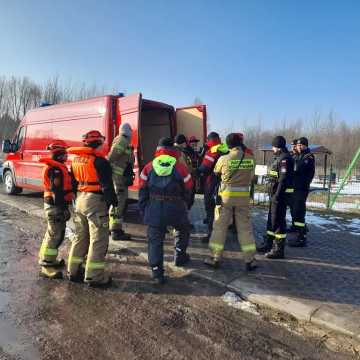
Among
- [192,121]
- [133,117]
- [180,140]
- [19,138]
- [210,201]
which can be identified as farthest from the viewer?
[19,138]

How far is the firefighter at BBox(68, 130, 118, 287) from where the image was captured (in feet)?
14.3

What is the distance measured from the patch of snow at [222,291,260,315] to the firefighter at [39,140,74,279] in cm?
221

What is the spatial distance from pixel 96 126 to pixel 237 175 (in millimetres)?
4004

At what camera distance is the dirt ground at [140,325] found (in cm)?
306

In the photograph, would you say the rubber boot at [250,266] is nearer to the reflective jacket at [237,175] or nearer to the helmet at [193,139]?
the reflective jacket at [237,175]

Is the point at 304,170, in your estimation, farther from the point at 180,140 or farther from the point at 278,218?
the point at 180,140

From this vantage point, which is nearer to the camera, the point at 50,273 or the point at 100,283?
the point at 100,283

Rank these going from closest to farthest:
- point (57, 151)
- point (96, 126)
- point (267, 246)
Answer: point (57, 151) < point (267, 246) < point (96, 126)

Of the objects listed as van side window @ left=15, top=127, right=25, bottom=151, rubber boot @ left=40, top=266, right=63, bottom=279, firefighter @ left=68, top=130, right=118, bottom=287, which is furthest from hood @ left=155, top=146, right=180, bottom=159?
van side window @ left=15, top=127, right=25, bottom=151

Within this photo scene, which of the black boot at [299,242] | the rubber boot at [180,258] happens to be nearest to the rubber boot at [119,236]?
the rubber boot at [180,258]

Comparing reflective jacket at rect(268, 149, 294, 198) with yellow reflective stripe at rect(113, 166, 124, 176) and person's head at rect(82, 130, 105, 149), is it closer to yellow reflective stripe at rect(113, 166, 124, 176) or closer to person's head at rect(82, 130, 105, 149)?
yellow reflective stripe at rect(113, 166, 124, 176)

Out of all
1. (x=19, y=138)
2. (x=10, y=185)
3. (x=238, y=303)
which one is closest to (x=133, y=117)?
(x=238, y=303)

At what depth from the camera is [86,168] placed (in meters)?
4.37

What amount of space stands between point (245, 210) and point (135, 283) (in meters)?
1.85
